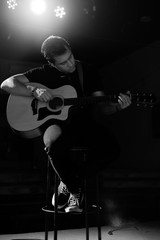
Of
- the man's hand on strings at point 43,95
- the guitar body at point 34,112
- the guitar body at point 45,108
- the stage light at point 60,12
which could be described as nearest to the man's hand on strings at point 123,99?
the guitar body at point 45,108

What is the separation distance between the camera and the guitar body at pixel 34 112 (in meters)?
2.39

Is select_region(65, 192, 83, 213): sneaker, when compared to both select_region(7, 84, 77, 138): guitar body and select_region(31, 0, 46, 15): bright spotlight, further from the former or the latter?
select_region(31, 0, 46, 15): bright spotlight

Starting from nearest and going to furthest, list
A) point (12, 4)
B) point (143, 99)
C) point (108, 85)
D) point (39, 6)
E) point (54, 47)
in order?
1. point (54, 47)
2. point (143, 99)
3. point (12, 4)
4. point (39, 6)
5. point (108, 85)

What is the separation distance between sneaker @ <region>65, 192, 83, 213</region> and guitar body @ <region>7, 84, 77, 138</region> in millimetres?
518

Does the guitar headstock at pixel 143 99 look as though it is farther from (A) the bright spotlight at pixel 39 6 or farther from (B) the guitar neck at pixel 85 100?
(A) the bright spotlight at pixel 39 6

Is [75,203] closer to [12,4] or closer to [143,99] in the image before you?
[143,99]

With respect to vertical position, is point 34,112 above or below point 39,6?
below

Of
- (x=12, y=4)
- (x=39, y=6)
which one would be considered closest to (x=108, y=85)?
(x=39, y=6)

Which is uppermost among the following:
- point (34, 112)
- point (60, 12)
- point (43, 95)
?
point (60, 12)

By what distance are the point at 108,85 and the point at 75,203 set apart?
5.79 metres

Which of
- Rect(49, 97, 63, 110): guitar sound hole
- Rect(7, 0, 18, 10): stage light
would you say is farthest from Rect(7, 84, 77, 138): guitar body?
Rect(7, 0, 18, 10): stage light

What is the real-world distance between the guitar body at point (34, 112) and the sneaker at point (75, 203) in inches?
20.4

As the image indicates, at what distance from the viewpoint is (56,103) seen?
2.42 meters

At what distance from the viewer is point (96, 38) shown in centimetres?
632
